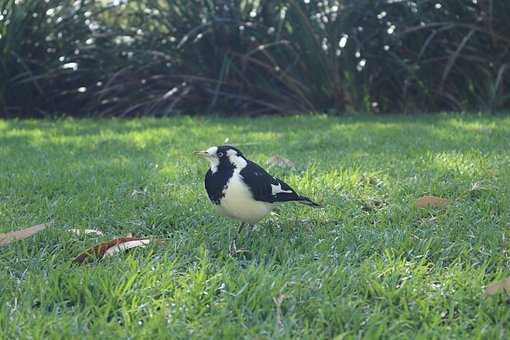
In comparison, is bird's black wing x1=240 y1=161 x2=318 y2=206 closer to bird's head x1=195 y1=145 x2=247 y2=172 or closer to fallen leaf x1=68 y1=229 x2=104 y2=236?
bird's head x1=195 y1=145 x2=247 y2=172

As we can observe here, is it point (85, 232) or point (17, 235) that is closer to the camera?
point (17, 235)

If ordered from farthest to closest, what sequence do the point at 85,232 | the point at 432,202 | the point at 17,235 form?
the point at 432,202, the point at 85,232, the point at 17,235

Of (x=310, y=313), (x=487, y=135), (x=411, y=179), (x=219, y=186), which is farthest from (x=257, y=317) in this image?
(x=487, y=135)

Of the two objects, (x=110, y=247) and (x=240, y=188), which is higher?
(x=240, y=188)

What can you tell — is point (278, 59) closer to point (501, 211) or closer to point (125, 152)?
point (125, 152)

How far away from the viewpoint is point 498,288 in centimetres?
236

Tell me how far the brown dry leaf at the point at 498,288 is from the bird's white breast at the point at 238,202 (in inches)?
38.3

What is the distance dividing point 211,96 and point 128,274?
634 cm

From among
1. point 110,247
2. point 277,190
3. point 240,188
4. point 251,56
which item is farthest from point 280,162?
point 251,56

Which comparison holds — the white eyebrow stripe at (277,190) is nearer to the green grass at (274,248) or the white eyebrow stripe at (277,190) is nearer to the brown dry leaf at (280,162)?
the green grass at (274,248)

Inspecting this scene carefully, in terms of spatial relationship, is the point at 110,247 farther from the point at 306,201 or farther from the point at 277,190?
the point at 306,201

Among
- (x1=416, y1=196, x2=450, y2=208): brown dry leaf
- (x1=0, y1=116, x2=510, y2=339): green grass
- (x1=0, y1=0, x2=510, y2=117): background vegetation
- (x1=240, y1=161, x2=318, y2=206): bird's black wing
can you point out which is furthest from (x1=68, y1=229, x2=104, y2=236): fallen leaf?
(x1=0, y1=0, x2=510, y2=117): background vegetation

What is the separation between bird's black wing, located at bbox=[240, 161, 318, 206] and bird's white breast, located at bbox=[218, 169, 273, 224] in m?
0.02

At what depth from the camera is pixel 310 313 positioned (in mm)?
2268
